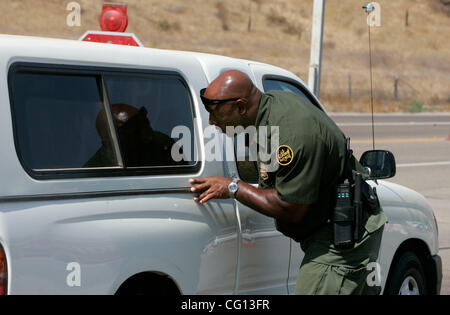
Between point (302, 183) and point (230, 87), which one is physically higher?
point (230, 87)

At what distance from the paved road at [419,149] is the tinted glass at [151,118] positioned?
3944 mm

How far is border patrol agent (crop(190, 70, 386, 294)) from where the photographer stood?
10.6 ft

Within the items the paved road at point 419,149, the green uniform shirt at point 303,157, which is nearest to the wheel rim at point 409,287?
the green uniform shirt at point 303,157

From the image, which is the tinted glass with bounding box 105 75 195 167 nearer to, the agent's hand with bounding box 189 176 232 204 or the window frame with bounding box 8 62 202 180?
the window frame with bounding box 8 62 202 180

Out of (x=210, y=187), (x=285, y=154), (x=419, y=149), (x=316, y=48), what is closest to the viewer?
(x=285, y=154)

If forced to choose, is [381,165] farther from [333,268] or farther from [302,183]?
[302,183]

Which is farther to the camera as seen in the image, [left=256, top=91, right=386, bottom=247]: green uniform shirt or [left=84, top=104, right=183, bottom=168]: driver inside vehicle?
[left=84, top=104, right=183, bottom=168]: driver inside vehicle

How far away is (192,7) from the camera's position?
191ft

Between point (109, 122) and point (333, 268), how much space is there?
1.23 meters

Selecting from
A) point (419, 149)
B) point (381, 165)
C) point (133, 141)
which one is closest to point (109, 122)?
point (133, 141)

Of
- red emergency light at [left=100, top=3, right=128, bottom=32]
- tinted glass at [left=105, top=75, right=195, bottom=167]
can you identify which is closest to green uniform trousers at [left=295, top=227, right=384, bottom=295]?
tinted glass at [left=105, top=75, right=195, bottom=167]

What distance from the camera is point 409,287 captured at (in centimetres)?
486

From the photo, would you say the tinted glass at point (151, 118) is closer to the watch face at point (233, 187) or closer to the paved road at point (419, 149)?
the watch face at point (233, 187)

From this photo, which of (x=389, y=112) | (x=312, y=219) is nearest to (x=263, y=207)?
(x=312, y=219)
